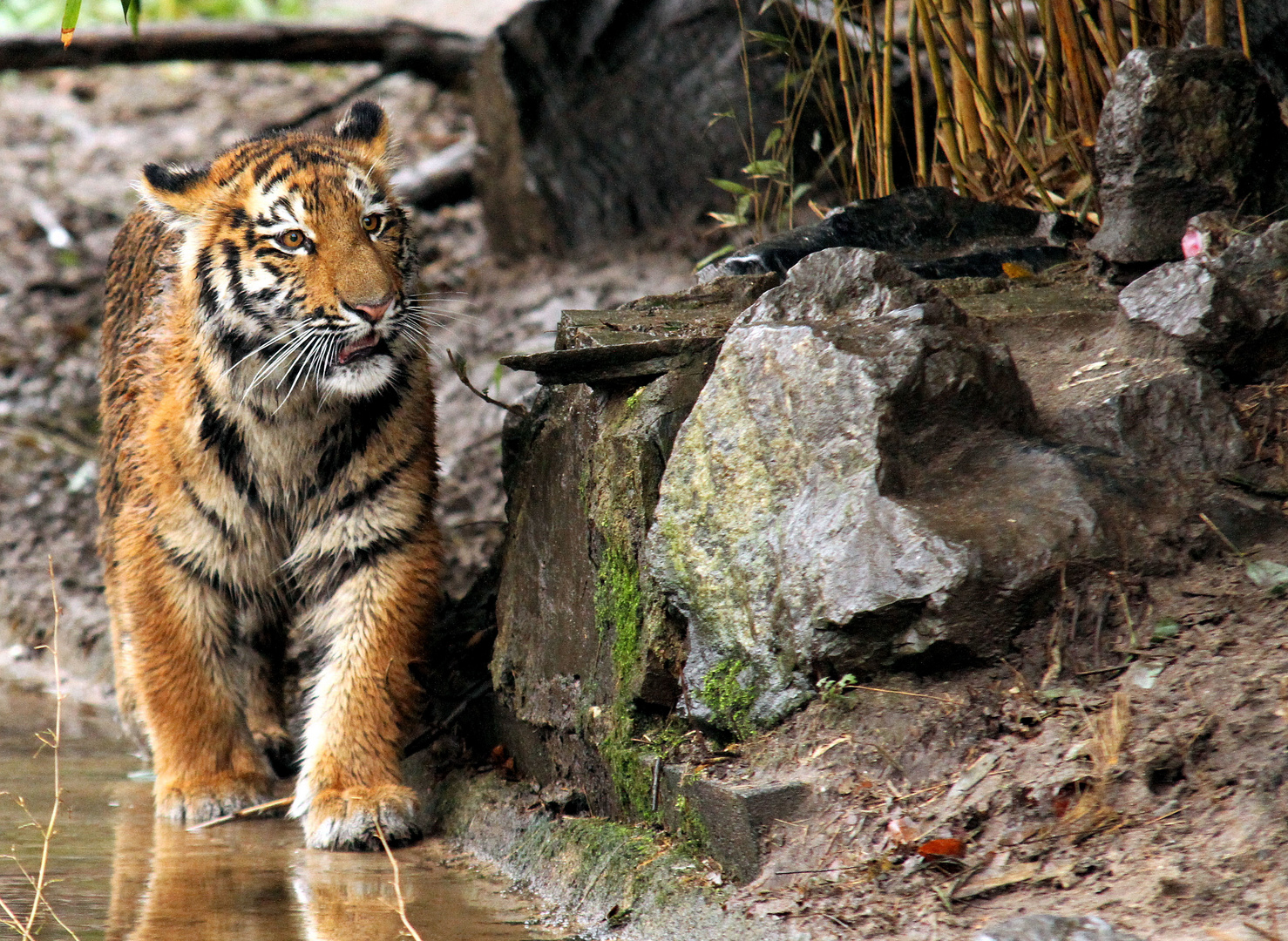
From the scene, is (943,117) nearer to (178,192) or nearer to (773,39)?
(773,39)

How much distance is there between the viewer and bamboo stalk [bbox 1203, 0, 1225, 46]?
402 cm

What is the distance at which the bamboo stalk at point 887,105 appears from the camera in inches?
187

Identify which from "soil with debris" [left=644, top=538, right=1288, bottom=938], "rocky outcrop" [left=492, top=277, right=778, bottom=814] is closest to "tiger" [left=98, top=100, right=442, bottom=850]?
"rocky outcrop" [left=492, top=277, right=778, bottom=814]

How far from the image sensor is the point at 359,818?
12.8ft

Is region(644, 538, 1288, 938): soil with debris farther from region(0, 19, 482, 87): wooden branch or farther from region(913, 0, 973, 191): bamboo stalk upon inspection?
region(0, 19, 482, 87): wooden branch

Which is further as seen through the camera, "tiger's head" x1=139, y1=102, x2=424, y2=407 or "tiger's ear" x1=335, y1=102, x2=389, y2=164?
"tiger's ear" x1=335, y1=102, x2=389, y2=164

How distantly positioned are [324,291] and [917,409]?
1.86 metres

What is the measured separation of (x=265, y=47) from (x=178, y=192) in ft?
11.8

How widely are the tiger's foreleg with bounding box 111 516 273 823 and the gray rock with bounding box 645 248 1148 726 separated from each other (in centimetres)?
178

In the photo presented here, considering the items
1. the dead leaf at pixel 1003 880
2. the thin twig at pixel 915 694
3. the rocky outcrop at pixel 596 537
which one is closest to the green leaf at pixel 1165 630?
the thin twig at pixel 915 694

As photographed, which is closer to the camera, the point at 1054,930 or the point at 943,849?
the point at 1054,930

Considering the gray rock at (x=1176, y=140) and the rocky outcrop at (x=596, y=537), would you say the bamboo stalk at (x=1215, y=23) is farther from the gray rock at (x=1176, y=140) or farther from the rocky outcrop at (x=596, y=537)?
the rocky outcrop at (x=596, y=537)

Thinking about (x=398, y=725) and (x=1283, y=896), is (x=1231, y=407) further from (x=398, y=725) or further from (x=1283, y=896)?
(x=398, y=725)

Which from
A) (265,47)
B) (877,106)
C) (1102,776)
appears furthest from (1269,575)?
(265,47)
